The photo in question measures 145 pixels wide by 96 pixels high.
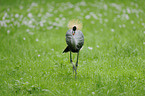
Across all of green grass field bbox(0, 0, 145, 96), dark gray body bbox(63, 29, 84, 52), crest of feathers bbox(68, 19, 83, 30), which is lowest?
green grass field bbox(0, 0, 145, 96)

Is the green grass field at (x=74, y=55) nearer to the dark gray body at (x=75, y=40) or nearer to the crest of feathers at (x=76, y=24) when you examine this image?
the dark gray body at (x=75, y=40)

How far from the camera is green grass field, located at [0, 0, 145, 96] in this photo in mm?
4176

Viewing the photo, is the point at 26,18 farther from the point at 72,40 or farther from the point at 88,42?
the point at 72,40

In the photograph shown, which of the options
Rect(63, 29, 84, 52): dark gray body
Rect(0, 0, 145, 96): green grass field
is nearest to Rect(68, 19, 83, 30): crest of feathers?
Rect(63, 29, 84, 52): dark gray body

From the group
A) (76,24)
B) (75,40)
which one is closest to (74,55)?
(76,24)

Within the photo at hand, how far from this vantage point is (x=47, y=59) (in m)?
5.74

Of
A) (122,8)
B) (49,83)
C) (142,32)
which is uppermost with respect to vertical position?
(122,8)

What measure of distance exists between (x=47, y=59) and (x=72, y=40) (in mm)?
1790

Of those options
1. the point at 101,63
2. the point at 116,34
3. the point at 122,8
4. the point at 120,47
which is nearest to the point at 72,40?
the point at 101,63

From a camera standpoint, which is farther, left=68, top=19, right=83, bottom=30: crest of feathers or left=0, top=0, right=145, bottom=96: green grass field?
left=68, top=19, right=83, bottom=30: crest of feathers

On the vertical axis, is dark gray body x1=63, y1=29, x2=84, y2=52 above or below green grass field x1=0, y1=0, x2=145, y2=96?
above

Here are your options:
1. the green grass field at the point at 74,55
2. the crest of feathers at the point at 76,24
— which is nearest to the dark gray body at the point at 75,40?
the crest of feathers at the point at 76,24

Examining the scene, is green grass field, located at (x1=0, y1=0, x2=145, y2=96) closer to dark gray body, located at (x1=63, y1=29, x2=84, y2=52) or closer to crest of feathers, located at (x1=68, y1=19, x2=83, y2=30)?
dark gray body, located at (x1=63, y1=29, x2=84, y2=52)

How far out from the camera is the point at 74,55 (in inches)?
244
